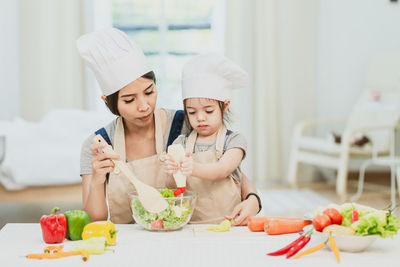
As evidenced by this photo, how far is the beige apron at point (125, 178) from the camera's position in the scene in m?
1.87

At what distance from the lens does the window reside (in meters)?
6.11

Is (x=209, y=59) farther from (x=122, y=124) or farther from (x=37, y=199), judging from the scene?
(x=37, y=199)

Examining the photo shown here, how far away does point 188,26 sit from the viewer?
20.2 feet

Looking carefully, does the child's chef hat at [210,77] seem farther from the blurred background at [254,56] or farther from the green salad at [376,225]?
the blurred background at [254,56]

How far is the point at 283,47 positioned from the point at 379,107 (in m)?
1.15

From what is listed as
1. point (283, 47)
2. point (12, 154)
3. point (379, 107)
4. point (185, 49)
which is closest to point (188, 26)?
point (185, 49)

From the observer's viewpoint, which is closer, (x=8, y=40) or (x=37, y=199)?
(x=37, y=199)

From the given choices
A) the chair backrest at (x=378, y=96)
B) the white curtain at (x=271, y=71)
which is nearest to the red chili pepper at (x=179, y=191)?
the chair backrest at (x=378, y=96)

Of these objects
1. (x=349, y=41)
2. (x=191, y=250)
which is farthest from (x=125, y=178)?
(x=349, y=41)

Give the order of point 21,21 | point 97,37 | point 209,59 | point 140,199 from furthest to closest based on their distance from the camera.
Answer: point 21,21 < point 209,59 < point 97,37 < point 140,199

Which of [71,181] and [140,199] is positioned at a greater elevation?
[140,199]

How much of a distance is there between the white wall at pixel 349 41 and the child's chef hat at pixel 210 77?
431 cm

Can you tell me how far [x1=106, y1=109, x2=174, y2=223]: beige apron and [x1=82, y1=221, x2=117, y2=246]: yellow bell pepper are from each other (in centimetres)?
29

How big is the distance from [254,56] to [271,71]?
0.81 feet
